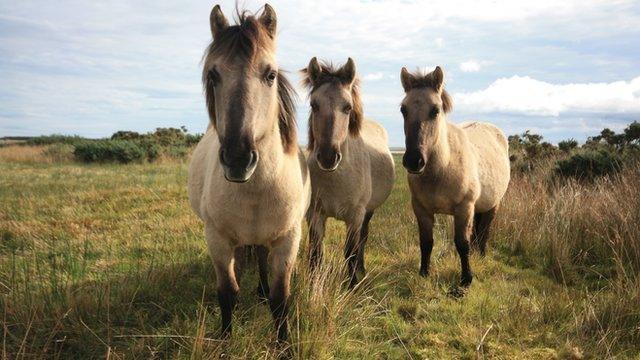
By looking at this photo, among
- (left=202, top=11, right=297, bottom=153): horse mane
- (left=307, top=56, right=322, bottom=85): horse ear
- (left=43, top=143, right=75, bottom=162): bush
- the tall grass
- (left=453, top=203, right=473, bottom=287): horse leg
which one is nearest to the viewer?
(left=202, top=11, right=297, bottom=153): horse mane

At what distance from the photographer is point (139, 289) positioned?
4.16m

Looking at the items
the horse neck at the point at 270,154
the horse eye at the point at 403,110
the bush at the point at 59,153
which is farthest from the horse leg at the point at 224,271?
the bush at the point at 59,153

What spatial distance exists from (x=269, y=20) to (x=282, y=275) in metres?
1.80

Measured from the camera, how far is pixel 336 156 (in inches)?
154

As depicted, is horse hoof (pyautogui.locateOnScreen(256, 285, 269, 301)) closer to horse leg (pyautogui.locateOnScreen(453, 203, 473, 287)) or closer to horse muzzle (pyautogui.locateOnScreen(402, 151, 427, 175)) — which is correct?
horse muzzle (pyautogui.locateOnScreen(402, 151, 427, 175))

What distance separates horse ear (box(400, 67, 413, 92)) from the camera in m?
4.95

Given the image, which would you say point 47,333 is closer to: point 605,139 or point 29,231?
point 29,231

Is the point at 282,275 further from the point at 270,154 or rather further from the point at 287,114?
the point at 287,114

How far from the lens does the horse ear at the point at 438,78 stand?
15.9ft

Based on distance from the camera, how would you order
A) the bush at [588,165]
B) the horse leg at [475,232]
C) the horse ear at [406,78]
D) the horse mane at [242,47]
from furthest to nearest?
the bush at [588,165] → the horse leg at [475,232] → the horse ear at [406,78] → the horse mane at [242,47]

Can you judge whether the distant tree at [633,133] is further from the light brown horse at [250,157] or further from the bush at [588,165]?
the light brown horse at [250,157]

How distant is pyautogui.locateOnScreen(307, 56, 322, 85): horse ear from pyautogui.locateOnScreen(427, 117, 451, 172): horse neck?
4.75ft

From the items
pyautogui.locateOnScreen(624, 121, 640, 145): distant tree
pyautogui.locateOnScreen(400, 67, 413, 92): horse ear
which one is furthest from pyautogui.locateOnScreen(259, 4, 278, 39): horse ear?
pyautogui.locateOnScreen(624, 121, 640, 145): distant tree

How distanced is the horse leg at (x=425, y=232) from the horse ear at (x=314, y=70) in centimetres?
198
